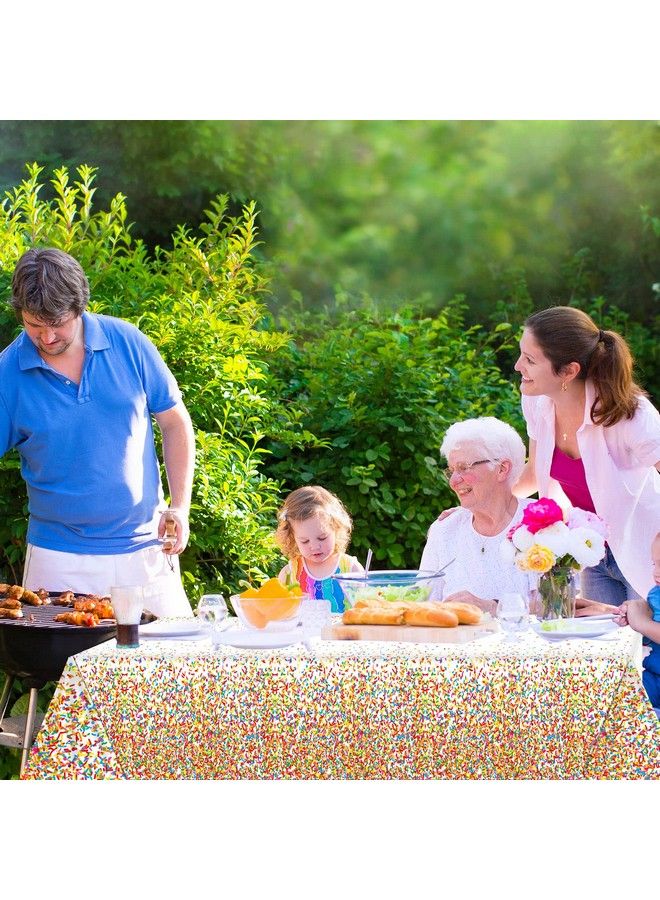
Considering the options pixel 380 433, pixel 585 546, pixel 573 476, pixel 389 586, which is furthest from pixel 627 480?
pixel 380 433

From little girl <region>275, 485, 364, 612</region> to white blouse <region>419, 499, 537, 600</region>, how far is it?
245 mm

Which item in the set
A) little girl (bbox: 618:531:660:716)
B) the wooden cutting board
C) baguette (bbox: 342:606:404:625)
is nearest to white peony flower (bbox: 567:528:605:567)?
little girl (bbox: 618:531:660:716)

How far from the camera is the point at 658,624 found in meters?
2.61

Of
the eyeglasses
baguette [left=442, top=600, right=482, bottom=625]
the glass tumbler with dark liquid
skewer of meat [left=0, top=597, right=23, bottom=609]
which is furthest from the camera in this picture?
the eyeglasses

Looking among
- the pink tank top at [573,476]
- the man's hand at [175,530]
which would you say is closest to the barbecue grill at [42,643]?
the man's hand at [175,530]

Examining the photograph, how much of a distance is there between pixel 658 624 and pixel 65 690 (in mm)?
1233

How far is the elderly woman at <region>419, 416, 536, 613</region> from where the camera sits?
3244 millimetres

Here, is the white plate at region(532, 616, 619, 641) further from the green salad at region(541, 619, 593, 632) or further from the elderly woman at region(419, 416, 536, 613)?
the elderly woman at region(419, 416, 536, 613)

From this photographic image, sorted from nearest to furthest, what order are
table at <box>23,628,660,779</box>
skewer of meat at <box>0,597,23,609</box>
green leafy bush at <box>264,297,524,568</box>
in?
table at <box>23,628,660,779</box> < skewer of meat at <box>0,597,23,609</box> < green leafy bush at <box>264,297,524,568</box>

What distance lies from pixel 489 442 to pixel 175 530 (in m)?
0.88

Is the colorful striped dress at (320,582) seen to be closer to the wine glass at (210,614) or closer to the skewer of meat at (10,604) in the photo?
the wine glass at (210,614)

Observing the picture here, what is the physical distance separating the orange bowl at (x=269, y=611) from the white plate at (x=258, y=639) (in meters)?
0.03

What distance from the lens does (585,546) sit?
2.69m
